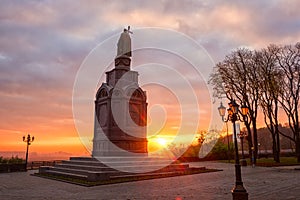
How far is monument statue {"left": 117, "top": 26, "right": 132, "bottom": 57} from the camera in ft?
74.7

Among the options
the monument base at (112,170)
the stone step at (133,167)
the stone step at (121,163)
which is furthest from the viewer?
the stone step at (121,163)

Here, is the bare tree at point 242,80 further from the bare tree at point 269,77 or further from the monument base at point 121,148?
the monument base at point 121,148

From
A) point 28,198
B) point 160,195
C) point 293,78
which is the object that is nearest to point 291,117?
point 293,78

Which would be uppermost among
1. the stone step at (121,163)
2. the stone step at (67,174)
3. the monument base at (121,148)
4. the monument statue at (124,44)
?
the monument statue at (124,44)

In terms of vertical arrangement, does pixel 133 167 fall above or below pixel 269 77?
below

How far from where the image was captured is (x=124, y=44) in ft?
75.4

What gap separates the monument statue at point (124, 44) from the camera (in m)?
22.8

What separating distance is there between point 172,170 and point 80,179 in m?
6.73

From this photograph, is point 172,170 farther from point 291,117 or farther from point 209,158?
point 209,158

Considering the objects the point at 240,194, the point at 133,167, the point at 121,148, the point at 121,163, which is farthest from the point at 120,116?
the point at 240,194

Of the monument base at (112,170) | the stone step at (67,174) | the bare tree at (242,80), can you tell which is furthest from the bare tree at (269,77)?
the stone step at (67,174)

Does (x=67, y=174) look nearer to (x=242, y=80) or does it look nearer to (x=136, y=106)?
(x=136, y=106)

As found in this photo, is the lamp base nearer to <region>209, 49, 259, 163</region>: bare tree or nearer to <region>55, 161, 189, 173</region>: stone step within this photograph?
<region>55, 161, 189, 173</region>: stone step

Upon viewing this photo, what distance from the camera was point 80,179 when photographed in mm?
15570
